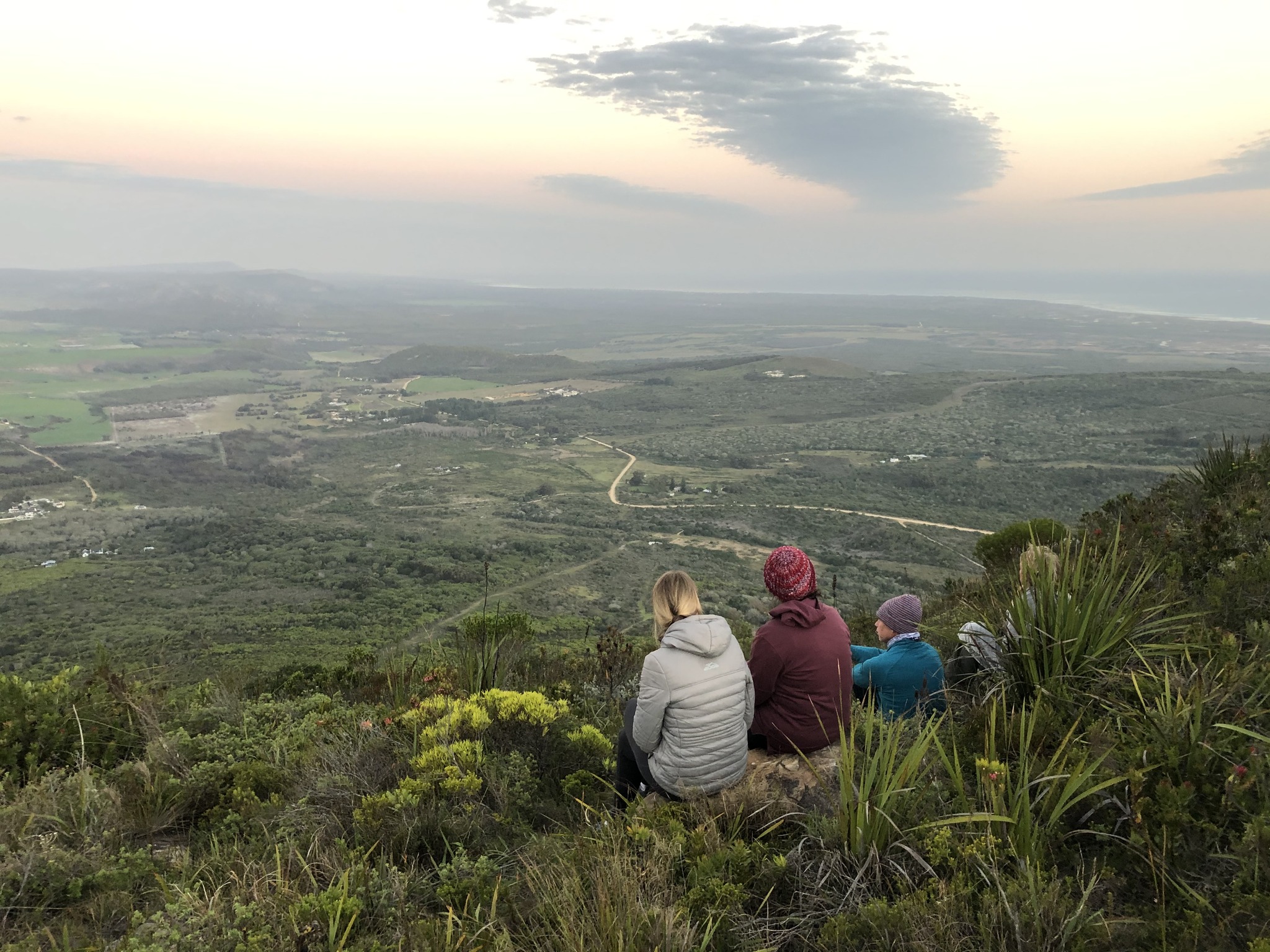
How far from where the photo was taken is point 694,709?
10.2ft

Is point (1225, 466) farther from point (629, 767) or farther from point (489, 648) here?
point (489, 648)

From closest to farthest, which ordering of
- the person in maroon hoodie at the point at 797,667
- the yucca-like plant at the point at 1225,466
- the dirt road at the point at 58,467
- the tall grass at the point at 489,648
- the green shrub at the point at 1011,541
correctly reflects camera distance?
1. the person in maroon hoodie at the point at 797,667
2. the tall grass at the point at 489,648
3. the yucca-like plant at the point at 1225,466
4. the green shrub at the point at 1011,541
5. the dirt road at the point at 58,467

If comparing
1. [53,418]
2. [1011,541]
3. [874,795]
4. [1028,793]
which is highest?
[1028,793]

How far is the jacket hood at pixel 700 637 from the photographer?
310cm

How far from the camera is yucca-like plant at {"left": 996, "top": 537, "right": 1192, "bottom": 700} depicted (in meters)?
3.42

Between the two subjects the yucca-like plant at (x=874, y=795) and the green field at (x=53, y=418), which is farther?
Result: the green field at (x=53, y=418)

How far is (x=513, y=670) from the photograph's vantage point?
5949 mm

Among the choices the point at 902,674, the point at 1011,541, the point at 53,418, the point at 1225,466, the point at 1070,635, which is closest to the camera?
the point at 1070,635

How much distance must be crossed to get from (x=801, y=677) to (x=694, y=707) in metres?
0.56

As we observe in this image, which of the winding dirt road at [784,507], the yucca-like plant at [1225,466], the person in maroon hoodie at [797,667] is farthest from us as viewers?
the winding dirt road at [784,507]

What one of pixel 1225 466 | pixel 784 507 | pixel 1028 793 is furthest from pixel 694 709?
pixel 784 507

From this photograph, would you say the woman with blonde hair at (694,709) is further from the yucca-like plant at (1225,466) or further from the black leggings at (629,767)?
the yucca-like plant at (1225,466)

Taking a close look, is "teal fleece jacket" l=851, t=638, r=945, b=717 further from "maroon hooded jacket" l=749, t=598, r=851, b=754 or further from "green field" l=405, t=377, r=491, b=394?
"green field" l=405, t=377, r=491, b=394

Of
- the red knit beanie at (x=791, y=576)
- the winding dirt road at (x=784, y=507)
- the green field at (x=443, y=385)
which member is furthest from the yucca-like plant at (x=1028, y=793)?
the green field at (x=443, y=385)
